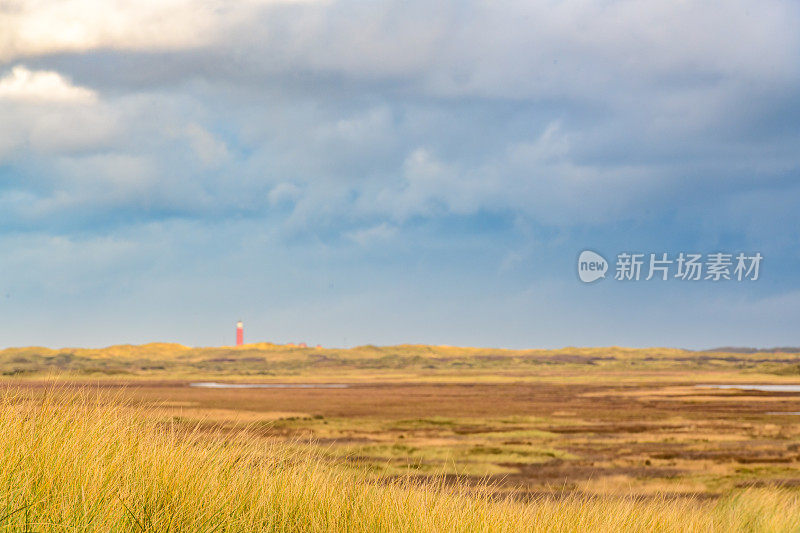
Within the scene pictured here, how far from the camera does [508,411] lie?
171 feet

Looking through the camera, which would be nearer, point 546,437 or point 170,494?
point 170,494

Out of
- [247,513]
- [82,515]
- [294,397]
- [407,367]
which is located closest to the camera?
[82,515]

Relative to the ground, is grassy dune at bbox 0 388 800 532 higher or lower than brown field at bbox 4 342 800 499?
higher

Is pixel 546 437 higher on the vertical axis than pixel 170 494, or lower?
lower

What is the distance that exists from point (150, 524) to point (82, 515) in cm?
55

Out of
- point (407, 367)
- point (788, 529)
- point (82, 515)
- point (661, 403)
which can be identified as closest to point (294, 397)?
point (661, 403)

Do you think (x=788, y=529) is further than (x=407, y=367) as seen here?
No

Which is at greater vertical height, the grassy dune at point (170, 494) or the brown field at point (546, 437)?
the grassy dune at point (170, 494)

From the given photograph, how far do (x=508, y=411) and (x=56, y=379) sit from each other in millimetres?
44490

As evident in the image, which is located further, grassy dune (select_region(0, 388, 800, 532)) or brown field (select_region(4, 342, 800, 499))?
brown field (select_region(4, 342, 800, 499))

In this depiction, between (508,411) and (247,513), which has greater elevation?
(247,513)

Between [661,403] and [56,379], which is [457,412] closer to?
[661,403]

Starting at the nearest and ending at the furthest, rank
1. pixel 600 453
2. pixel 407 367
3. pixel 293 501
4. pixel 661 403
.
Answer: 1. pixel 293 501
2. pixel 600 453
3. pixel 661 403
4. pixel 407 367

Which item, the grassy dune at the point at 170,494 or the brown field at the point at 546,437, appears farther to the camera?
the brown field at the point at 546,437
